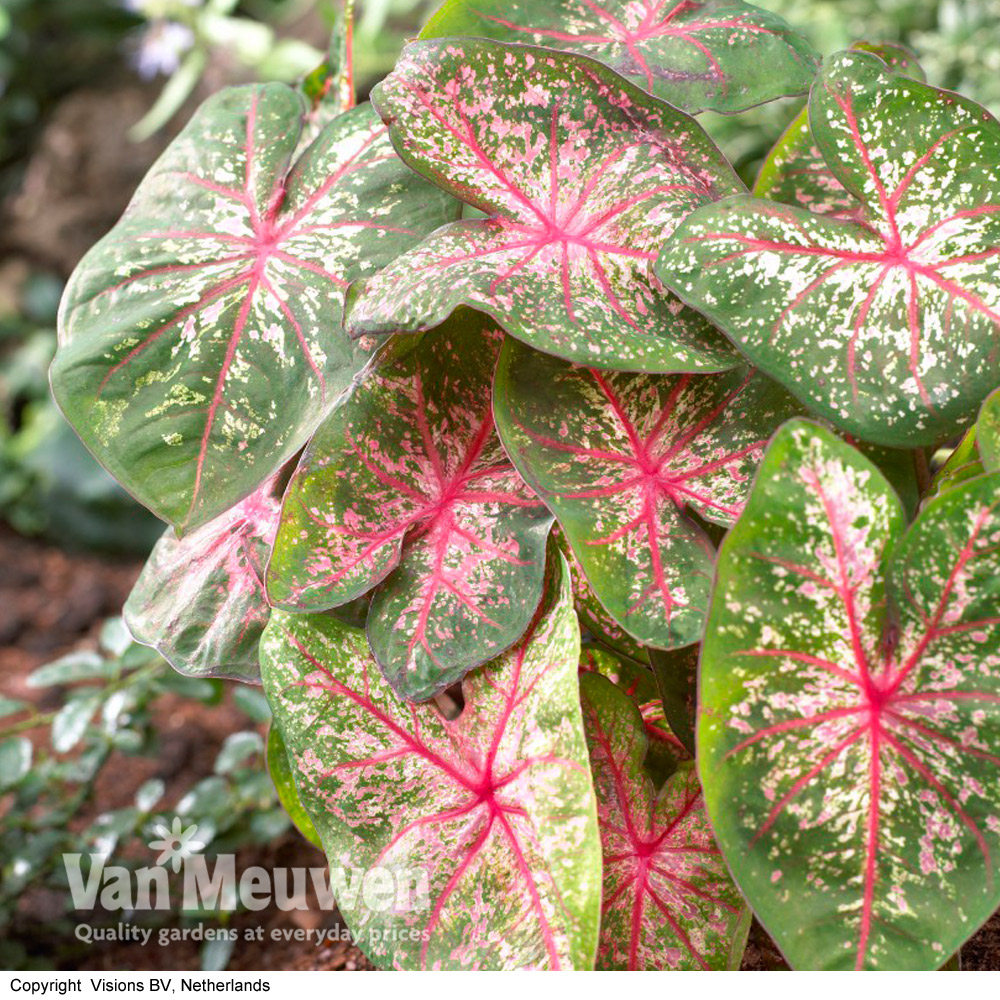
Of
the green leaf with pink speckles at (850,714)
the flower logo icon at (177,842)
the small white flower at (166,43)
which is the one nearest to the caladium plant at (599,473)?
the green leaf with pink speckles at (850,714)

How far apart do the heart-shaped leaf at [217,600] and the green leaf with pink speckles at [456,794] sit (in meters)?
0.07

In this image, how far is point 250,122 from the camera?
0.90 m

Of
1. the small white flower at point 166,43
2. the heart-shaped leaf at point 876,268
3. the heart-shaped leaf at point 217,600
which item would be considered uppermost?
the heart-shaped leaf at point 876,268

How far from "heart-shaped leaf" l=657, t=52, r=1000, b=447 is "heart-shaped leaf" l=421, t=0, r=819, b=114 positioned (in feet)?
0.37

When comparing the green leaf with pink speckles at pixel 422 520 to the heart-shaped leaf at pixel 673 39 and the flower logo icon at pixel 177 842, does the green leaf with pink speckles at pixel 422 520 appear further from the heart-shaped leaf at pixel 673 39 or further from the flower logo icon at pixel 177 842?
the flower logo icon at pixel 177 842

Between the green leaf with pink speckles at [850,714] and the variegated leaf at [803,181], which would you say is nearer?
the green leaf with pink speckles at [850,714]

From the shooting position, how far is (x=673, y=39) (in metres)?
0.82

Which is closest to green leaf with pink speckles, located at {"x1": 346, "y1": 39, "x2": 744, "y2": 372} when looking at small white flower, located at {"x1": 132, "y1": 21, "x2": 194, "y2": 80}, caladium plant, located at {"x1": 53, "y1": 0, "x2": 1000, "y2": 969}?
caladium plant, located at {"x1": 53, "y1": 0, "x2": 1000, "y2": 969}

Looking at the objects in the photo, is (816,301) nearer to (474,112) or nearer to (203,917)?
(474,112)

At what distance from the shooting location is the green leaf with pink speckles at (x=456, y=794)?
66 cm

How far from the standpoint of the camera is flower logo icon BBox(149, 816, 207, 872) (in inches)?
44.7

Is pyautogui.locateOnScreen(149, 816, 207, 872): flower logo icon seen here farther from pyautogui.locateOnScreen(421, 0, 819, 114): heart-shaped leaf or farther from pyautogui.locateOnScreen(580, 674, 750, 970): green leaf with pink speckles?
pyautogui.locateOnScreen(421, 0, 819, 114): heart-shaped leaf

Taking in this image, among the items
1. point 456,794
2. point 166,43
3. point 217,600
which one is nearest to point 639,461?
point 456,794

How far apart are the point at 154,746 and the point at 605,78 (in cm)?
98
